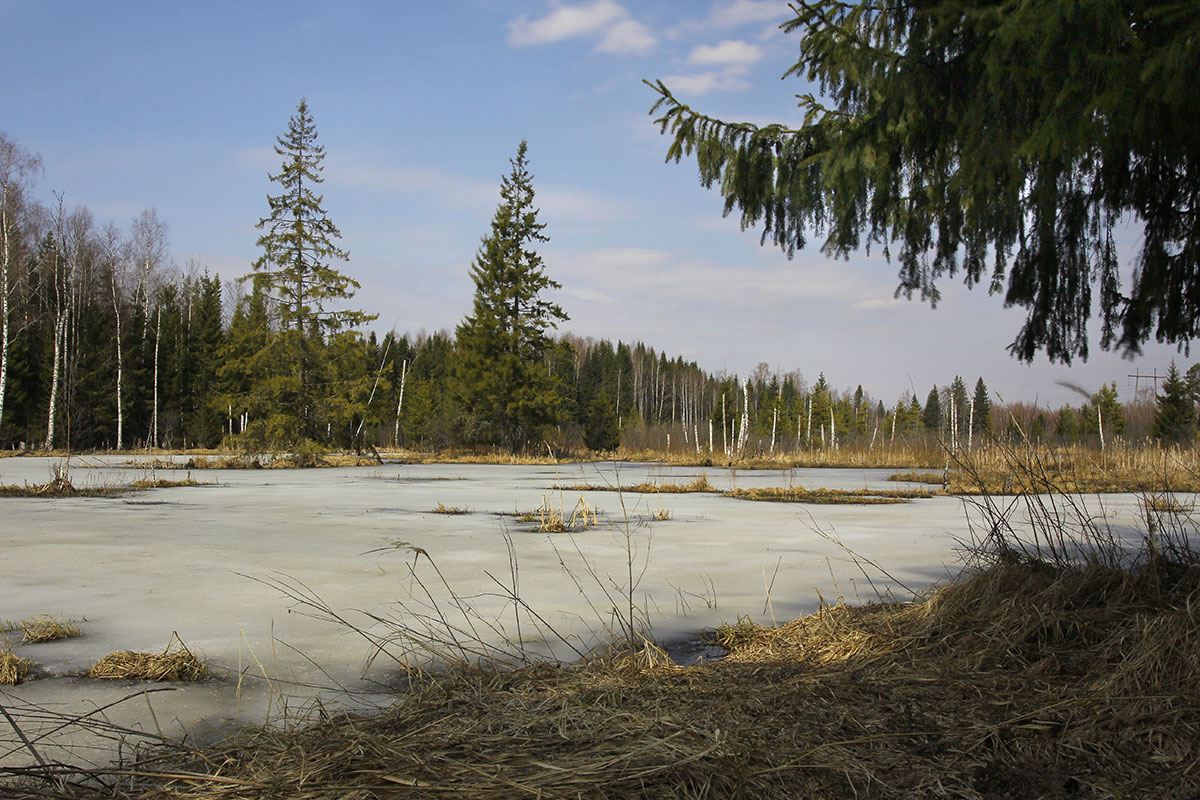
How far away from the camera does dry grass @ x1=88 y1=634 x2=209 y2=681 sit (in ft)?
9.45

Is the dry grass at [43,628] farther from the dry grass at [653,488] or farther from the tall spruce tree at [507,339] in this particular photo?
the tall spruce tree at [507,339]

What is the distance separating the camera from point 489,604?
13.8 ft

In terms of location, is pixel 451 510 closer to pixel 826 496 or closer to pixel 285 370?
pixel 826 496

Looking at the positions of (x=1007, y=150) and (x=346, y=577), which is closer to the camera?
(x=1007, y=150)

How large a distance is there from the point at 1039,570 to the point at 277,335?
22397mm

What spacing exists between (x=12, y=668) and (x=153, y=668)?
478 millimetres

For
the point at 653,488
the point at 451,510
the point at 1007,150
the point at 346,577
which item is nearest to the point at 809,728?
the point at 1007,150

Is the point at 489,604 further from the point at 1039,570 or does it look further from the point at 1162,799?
the point at 1162,799

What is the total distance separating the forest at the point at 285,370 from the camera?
73.7ft

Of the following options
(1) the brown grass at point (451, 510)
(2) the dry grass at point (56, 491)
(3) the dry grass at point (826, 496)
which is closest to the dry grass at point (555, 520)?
(1) the brown grass at point (451, 510)

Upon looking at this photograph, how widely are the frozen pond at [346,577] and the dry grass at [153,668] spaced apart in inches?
3.1

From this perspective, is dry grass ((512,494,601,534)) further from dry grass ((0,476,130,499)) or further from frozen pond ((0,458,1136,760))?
dry grass ((0,476,130,499))

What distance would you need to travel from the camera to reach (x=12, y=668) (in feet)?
9.22

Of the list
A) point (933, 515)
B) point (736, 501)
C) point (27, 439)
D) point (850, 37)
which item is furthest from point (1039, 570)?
point (27, 439)
